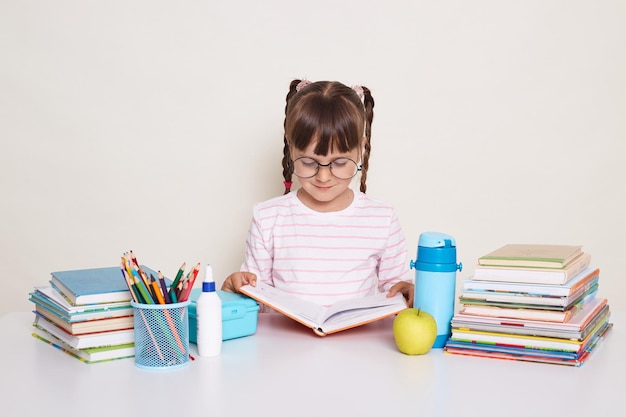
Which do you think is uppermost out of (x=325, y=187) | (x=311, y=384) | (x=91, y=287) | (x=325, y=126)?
(x=325, y=126)

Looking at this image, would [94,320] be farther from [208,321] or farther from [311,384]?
[311,384]

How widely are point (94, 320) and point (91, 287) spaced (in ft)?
0.25

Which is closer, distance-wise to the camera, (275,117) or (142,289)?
(142,289)

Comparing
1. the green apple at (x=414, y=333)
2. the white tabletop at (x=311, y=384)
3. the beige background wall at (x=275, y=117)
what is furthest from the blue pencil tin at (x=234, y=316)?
the beige background wall at (x=275, y=117)

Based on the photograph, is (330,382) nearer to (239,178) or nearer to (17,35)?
(239,178)

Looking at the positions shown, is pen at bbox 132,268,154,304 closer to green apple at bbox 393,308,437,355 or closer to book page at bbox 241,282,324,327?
book page at bbox 241,282,324,327

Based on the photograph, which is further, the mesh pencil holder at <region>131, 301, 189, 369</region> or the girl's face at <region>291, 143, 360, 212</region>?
the girl's face at <region>291, 143, 360, 212</region>

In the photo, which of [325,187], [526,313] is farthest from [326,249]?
[526,313]

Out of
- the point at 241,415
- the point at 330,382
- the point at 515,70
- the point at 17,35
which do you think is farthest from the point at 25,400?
the point at 515,70

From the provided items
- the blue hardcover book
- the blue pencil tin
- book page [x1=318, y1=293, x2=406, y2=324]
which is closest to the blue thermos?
book page [x1=318, y1=293, x2=406, y2=324]

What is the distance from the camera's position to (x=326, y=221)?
5.90ft

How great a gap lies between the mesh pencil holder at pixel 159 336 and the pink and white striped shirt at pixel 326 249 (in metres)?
0.65

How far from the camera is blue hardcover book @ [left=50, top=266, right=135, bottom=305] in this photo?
116cm

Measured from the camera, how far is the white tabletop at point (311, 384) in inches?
36.0
